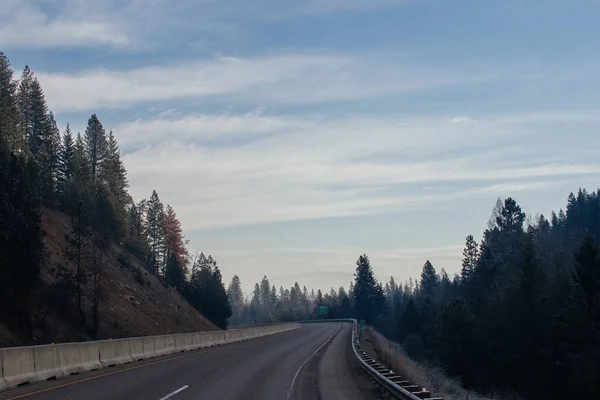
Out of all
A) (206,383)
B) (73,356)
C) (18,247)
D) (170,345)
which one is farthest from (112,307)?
(206,383)

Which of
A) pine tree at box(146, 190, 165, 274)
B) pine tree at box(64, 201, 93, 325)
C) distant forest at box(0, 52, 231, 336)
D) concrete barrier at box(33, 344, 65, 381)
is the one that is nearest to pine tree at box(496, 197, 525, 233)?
distant forest at box(0, 52, 231, 336)

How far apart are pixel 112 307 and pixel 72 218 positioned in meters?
10.5

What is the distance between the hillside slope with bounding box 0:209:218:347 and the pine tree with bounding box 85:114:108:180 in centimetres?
1633

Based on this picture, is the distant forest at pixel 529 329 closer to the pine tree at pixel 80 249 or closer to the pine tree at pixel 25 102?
the pine tree at pixel 80 249

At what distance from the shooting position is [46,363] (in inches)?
790

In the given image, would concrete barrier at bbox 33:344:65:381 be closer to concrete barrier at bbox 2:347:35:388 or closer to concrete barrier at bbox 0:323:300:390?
concrete barrier at bbox 0:323:300:390

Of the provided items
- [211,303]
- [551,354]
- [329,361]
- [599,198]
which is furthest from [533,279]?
[599,198]

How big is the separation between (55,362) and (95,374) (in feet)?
5.92

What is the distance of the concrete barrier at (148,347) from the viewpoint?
3126 centimetres

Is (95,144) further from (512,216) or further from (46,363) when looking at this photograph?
(46,363)

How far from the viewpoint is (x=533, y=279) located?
6400 cm

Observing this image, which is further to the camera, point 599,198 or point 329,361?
point 599,198

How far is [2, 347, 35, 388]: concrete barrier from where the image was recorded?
1752 cm

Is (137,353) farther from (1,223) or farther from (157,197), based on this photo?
(157,197)
